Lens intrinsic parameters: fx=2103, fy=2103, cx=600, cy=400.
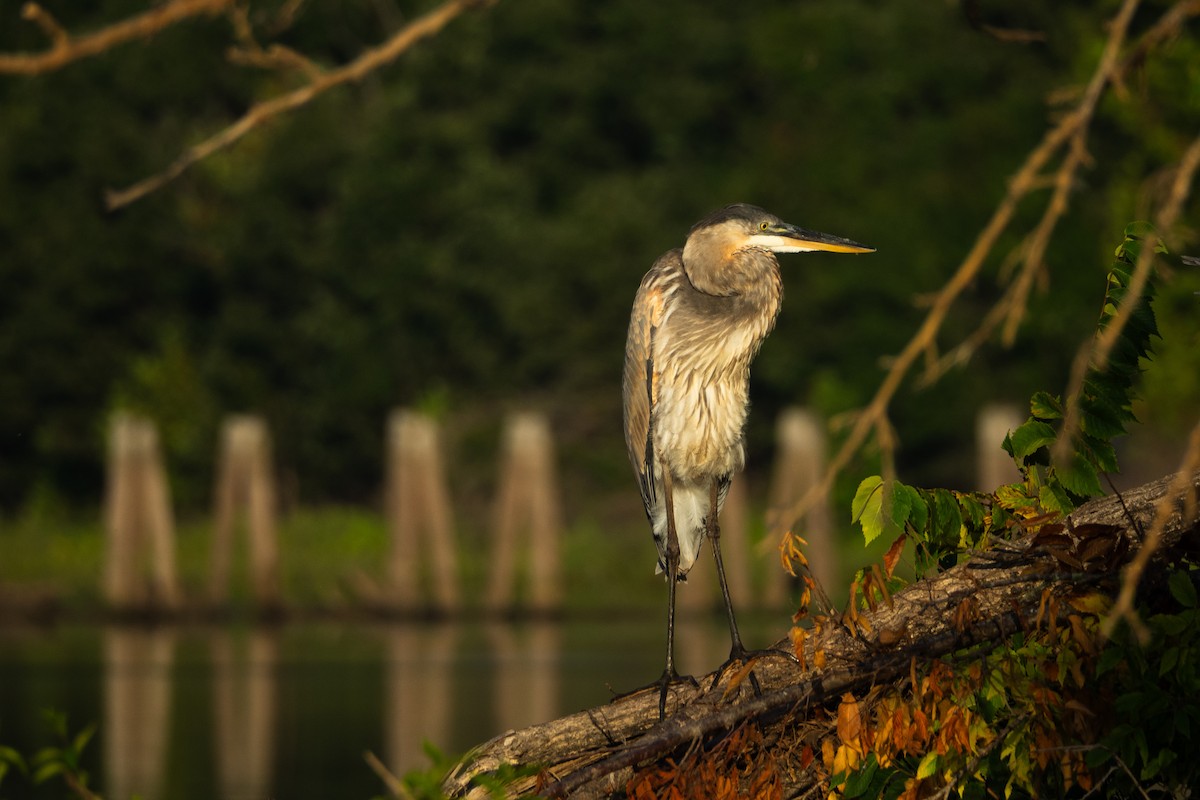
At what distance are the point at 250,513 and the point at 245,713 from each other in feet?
17.8

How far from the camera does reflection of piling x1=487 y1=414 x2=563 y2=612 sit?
67.1 ft

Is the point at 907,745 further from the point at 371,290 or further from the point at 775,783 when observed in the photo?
the point at 371,290

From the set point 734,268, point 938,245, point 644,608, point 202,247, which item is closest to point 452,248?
point 202,247

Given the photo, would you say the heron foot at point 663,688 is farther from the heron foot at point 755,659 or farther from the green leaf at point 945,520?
the green leaf at point 945,520

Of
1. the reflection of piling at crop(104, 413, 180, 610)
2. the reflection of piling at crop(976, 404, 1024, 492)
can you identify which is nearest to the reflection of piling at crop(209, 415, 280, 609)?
the reflection of piling at crop(104, 413, 180, 610)

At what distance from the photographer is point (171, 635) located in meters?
21.5

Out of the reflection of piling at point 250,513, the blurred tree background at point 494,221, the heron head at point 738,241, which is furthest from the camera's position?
the blurred tree background at point 494,221

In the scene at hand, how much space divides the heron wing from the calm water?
385 centimetres

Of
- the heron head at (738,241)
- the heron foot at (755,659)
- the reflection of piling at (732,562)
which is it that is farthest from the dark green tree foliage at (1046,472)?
the reflection of piling at (732,562)

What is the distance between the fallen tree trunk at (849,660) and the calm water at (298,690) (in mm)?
5673

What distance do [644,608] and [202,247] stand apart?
Result: 13.2m

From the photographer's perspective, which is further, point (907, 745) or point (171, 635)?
point (171, 635)

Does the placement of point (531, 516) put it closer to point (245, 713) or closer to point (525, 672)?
point (525, 672)

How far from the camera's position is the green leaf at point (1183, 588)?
15.4 ft
